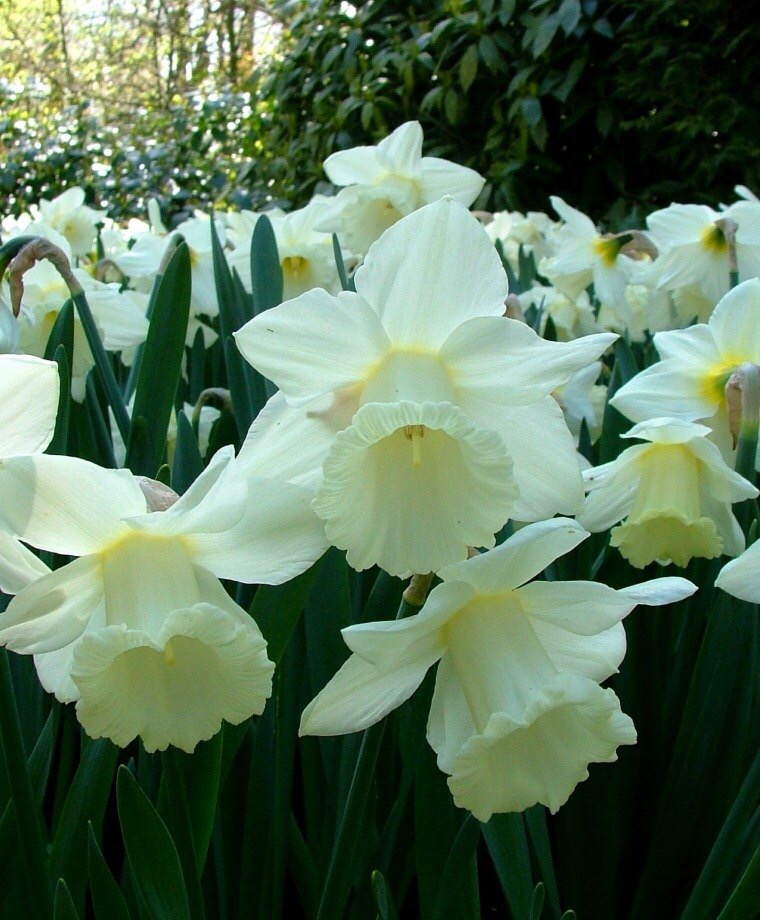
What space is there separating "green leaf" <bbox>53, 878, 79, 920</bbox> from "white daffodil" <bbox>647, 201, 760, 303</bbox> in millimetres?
1597

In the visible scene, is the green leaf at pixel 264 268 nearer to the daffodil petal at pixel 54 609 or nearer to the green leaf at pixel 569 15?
the daffodil petal at pixel 54 609

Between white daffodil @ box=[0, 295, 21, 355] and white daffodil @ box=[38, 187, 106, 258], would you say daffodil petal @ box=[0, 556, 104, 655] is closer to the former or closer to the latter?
white daffodil @ box=[0, 295, 21, 355]

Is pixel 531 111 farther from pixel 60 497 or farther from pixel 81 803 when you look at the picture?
pixel 60 497

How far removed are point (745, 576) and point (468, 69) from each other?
16.7 feet

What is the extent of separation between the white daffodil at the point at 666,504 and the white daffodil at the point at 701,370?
0.11m

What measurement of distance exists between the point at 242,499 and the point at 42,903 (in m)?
0.46

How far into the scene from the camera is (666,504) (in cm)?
112

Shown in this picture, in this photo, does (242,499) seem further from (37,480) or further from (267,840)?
(267,840)

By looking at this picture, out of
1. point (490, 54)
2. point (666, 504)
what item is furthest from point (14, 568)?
point (490, 54)

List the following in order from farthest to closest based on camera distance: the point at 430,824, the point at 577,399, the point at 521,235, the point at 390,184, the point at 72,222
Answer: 1. the point at 521,235
2. the point at 72,222
3. the point at 390,184
4. the point at 577,399
5. the point at 430,824

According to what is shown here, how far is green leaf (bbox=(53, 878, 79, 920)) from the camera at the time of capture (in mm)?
780

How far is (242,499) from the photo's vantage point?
2.12 feet

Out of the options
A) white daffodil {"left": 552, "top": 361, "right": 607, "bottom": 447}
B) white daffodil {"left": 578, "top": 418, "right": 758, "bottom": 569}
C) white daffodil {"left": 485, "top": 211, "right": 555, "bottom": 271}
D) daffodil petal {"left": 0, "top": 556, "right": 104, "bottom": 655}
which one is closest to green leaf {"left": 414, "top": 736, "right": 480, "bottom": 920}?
white daffodil {"left": 578, "top": 418, "right": 758, "bottom": 569}

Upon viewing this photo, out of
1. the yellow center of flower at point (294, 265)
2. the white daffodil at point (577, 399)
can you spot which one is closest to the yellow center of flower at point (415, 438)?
the white daffodil at point (577, 399)
